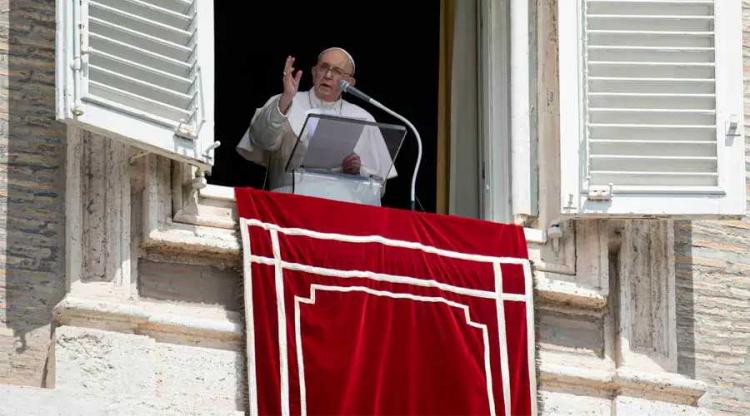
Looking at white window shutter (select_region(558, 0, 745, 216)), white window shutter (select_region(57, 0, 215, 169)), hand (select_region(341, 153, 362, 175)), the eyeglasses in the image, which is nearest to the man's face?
the eyeglasses

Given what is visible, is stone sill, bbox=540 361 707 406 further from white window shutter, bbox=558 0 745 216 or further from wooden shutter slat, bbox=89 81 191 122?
wooden shutter slat, bbox=89 81 191 122

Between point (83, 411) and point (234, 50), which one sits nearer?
point (83, 411)

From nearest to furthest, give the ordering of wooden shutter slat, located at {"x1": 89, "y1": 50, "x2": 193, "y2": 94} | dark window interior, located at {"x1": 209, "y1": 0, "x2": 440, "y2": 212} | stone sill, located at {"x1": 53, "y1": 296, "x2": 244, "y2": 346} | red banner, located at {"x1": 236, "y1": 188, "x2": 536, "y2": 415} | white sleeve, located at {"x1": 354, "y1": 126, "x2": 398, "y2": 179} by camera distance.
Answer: stone sill, located at {"x1": 53, "y1": 296, "x2": 244, "y2": 346} < wooden shutter slat, located at {"x1": 89, "y1": 50, "x2": 193, "y2": 94} < red banner, located at {"x1": 236, "y1": 188, "x2": 536, "y2": 415} < white sleeve, located at {"x1": 354, "y1": 126, "x2": 398, "y2": 179} < dark window interior, located at {"x1": 209, "y1": 0, "x2": 440, "y2": 212}

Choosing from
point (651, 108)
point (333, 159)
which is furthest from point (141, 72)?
point (651, 108)

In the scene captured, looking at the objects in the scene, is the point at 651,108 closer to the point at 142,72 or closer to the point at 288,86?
the point at 288,86

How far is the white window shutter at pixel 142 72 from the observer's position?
1127 cm

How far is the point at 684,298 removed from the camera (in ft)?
40.5

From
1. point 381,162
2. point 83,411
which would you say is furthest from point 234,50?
point 83,411

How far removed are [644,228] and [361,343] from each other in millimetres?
1332

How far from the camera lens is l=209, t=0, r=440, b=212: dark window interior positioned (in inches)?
593

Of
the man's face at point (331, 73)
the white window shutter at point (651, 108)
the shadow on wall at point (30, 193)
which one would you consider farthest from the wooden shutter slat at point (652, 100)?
the shadow on wall at point (30, 193)

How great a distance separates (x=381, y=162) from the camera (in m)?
12.7

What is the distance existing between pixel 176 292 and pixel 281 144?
1.27 meters

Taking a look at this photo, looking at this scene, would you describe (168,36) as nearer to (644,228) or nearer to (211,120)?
(211,120)
